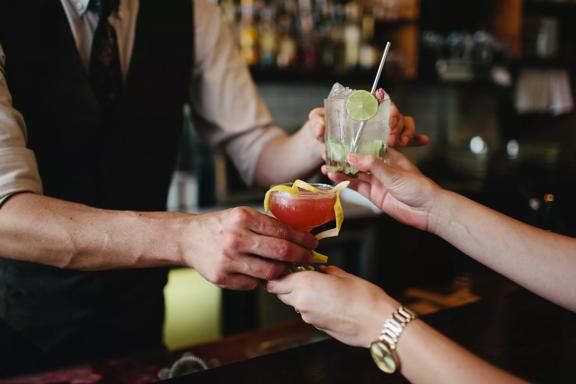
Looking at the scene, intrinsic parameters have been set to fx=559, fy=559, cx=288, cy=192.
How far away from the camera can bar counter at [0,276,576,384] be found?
1119mm

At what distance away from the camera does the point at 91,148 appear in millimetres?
1508

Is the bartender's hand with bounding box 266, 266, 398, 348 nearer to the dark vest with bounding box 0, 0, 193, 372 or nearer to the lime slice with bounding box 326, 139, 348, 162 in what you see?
the lime slice with bounding box 326, 139, 348, 162

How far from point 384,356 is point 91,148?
99 centimetres

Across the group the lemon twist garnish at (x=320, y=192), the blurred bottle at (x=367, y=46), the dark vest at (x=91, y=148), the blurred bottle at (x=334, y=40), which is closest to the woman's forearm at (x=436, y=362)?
the lemon twist garnish at (x=320, y=192)

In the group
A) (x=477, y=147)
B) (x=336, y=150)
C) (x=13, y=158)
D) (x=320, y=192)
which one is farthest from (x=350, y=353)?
(x=477, y=147)

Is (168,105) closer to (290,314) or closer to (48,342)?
(48,342)

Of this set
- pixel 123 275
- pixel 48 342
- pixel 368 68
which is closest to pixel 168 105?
pixel 123 275

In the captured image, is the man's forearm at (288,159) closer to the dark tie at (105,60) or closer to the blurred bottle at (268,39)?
the dark tie at (105,60)

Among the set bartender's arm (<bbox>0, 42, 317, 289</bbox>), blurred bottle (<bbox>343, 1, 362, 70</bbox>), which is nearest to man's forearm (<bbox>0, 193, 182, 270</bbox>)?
bartender's arm (<bbox>0, 42, 317, 289</bbox>)

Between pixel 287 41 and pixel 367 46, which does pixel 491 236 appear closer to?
pixel 287 41

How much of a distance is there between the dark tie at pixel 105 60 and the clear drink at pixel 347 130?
2.03 ft

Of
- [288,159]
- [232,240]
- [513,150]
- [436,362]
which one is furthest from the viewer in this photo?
[513,150]

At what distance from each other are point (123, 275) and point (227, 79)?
71 centimetres

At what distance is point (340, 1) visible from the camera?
11.4 ft
